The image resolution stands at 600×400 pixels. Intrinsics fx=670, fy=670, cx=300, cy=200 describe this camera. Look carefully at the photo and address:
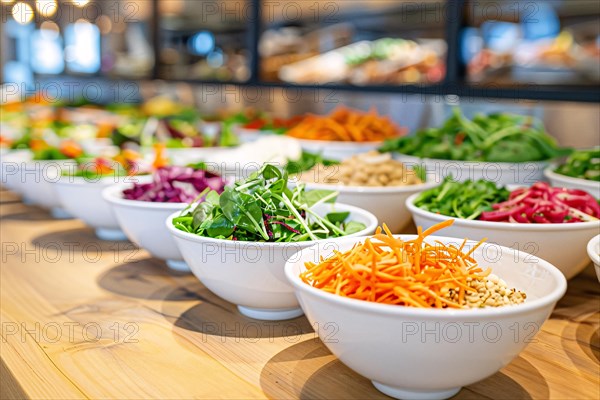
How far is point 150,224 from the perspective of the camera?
1347 mm

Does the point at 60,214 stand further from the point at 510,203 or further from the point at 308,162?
the point at 510,203

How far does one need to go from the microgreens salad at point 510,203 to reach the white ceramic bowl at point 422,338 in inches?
12.9

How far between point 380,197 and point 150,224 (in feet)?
1.56

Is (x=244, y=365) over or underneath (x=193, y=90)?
underneath

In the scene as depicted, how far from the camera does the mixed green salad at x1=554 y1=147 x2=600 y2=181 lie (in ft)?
4.60

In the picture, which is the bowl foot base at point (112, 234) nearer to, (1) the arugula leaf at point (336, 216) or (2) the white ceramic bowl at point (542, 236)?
(1) the arugula leaf at point (336, 216)

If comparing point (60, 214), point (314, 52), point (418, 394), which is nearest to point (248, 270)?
point (418, 394)

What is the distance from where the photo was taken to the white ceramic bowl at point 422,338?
74 cm

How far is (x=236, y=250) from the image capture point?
103 centimetres

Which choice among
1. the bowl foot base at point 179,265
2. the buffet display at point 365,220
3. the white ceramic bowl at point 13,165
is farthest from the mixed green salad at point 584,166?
the white ceramic bowl at point 13,165

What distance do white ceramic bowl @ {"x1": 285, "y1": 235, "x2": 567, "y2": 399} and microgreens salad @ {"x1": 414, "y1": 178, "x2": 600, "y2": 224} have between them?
33 cm

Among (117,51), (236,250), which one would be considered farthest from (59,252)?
(117,51)

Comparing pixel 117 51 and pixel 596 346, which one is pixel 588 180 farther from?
pixel 117 51

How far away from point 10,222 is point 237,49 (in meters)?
4.06
